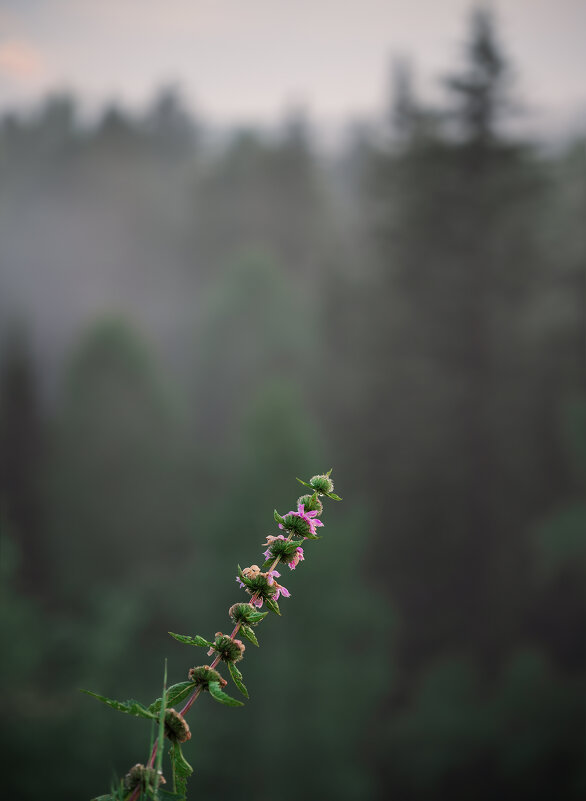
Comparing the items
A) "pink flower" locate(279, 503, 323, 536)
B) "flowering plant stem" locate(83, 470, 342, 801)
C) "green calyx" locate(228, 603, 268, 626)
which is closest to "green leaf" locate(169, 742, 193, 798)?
"flowering plant stem" locate(83, 470, 342, 801)

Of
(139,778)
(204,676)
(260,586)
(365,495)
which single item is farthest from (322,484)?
(365,495)

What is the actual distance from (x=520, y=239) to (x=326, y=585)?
935 cm

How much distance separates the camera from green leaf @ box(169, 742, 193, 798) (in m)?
0.72

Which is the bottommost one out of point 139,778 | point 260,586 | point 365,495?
point 139,778

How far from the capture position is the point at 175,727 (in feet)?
2.40

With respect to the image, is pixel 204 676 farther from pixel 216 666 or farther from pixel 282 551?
pixel 282 551

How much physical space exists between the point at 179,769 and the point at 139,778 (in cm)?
8

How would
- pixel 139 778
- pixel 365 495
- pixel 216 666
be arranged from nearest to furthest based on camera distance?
pixel 139 778
pixel 216 666
pixel 365 495

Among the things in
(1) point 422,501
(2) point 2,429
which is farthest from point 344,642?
(2) point 2,429

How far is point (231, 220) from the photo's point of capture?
30.8 metres

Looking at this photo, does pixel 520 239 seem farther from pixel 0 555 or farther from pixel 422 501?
pixel 0 555

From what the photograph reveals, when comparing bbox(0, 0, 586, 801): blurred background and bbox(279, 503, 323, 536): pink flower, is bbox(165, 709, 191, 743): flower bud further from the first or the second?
bbox(0, 0, 586, 801): blurred background

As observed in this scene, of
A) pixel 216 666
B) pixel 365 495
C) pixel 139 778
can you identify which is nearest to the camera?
pixel 139 778

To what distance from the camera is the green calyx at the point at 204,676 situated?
77 centimetres
